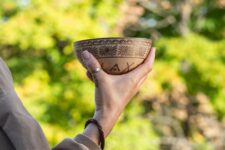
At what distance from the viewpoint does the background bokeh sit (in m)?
8.20

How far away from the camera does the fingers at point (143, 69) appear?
1407 millimetres

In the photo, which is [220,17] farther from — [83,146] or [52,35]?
[83,146]

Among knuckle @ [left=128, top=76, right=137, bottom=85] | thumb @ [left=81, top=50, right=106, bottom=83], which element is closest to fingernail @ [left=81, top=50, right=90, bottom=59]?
thumb @ [left=81, top=50, right=106, bottom=83]

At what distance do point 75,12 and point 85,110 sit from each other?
3.95ft

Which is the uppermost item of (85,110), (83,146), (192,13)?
(83,146)

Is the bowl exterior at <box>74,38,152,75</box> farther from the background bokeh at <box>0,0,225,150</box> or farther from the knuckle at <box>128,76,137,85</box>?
the background bokeh at <box>0,0,225,150</box>

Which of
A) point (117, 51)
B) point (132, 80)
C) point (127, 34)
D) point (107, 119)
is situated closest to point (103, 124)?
point (107, 119)

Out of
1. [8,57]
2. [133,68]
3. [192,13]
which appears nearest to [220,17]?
[192,13]

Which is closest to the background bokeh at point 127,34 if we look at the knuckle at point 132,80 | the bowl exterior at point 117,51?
the bowl exterior at point 117,51

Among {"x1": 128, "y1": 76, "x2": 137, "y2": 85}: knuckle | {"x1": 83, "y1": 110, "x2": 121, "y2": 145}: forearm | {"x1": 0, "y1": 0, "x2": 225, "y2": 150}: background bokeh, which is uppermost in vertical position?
{"x1": 128, "y1": 76, "x2": 137, "y2": 85}: knuckle

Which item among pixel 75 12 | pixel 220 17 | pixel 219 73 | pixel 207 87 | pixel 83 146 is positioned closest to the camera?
pixel 83 146

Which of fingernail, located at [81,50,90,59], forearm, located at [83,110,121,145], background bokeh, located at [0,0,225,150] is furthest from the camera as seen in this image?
background bokeh, located at [0,0,225,150]

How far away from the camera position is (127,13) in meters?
11.5

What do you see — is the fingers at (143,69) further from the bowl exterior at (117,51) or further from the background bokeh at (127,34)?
the background bokeh at (127,34)
